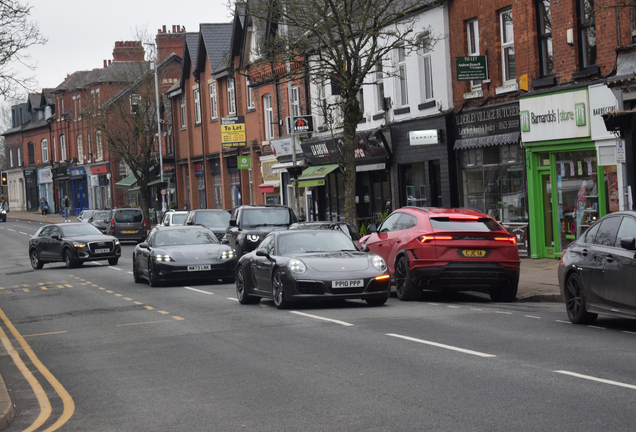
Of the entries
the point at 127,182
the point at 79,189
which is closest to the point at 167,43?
the point at 127,182

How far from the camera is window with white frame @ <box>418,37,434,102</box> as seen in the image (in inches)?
1103

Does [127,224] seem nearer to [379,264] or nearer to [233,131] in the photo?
[233,131]

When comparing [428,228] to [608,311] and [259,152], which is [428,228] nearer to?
[608,311]

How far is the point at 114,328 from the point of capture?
13719 millimetres

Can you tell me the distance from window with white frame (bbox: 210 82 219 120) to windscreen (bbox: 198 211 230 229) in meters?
20.4

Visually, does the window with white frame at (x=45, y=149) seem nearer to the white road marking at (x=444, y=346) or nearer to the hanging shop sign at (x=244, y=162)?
the hanging shop sign at (x=244, y=162)

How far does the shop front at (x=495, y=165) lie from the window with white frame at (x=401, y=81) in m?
3.43

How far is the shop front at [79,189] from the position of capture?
274 ft

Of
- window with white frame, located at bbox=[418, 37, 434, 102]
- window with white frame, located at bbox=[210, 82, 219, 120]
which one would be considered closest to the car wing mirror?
window with white frame, located at bbox=[418, 37, 434, 102]

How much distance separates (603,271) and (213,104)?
1677 inches

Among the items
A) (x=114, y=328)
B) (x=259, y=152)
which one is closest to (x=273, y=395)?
(x=114, y=328)

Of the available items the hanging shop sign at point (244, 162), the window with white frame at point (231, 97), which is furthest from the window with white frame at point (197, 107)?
the hanging shop sign at point (244, 162)

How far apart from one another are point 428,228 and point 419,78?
44.0 feet

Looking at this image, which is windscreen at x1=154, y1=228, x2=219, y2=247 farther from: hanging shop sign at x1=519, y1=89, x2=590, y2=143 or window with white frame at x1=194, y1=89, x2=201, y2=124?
window with white frame at x1=194, y1=89, x2=201, y2=124
